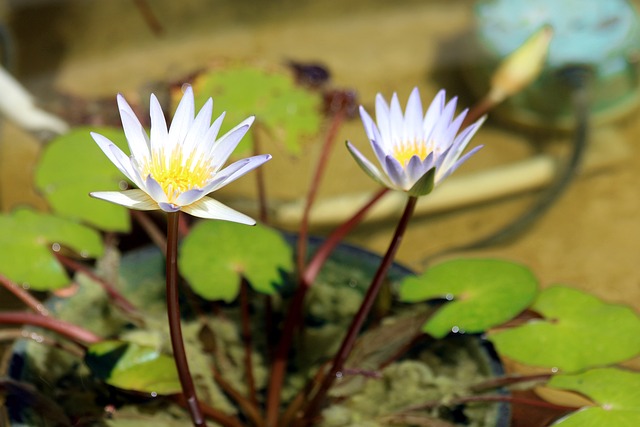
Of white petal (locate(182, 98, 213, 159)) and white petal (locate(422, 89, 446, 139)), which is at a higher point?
white petal (locate(422, 89, 446, 139))

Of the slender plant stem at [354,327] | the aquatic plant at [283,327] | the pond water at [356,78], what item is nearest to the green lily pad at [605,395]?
→ the aquatic plant at [283,327]

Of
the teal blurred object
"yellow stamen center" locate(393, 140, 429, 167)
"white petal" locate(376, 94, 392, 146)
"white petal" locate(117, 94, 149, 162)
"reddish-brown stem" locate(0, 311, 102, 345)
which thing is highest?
the teal blurred object

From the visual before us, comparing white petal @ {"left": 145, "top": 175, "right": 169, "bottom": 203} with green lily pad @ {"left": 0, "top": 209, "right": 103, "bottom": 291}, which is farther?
green lily pad @ {"left": 0, "top": 209, "right": 103, "bottom": 291}

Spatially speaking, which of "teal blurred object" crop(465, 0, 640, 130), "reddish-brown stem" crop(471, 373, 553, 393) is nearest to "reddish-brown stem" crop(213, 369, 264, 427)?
"reddish-brown stem" crop(471, 373, 553, 393)

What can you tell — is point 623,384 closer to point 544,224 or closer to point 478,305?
point 478,305

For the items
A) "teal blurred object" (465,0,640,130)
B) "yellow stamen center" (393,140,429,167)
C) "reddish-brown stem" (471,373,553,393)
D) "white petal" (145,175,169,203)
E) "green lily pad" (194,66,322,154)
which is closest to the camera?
"white petal" (145,175,169,203)

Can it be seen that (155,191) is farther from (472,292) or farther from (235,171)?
(472,292)

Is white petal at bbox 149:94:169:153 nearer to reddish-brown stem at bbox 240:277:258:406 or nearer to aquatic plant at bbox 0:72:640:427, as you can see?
aquatic plant at bbox 0:72:640:427

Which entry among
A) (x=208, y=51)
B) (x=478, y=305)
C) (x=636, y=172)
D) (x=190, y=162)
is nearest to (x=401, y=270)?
(x=478, y=305)

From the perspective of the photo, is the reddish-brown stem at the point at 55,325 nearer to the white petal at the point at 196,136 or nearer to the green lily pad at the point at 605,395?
the white petal at the point at 196,136
